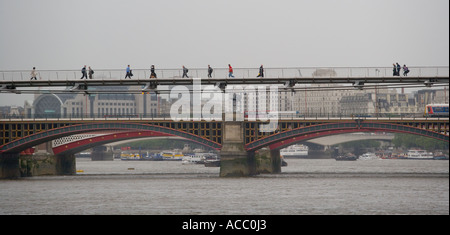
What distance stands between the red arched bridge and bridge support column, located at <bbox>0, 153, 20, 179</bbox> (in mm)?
450

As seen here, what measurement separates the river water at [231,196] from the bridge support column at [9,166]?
6.68 metres

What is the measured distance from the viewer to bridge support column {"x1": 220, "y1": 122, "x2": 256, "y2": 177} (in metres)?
85.3

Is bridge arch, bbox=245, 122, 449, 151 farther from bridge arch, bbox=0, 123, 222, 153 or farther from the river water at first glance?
bridge arch, bbox=0, 123, 222, 153

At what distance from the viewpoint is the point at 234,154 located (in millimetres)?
85875

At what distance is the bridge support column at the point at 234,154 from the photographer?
280 ft

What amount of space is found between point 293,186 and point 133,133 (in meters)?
33.9

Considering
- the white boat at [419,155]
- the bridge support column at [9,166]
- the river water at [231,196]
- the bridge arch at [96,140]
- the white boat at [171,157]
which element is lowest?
the white boat at [171,157]

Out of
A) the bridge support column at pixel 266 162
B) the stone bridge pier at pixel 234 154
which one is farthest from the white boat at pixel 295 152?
the stone bridge pier at pixel 234 154

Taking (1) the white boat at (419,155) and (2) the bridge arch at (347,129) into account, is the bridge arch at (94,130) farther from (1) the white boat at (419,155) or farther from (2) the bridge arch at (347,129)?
(1) the white boat at (419,155)

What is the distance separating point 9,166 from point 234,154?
25366 millimetres

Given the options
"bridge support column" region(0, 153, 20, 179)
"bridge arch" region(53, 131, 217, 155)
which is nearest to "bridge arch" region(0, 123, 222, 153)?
"bridge support column" region(0, 153, 20, 179)
